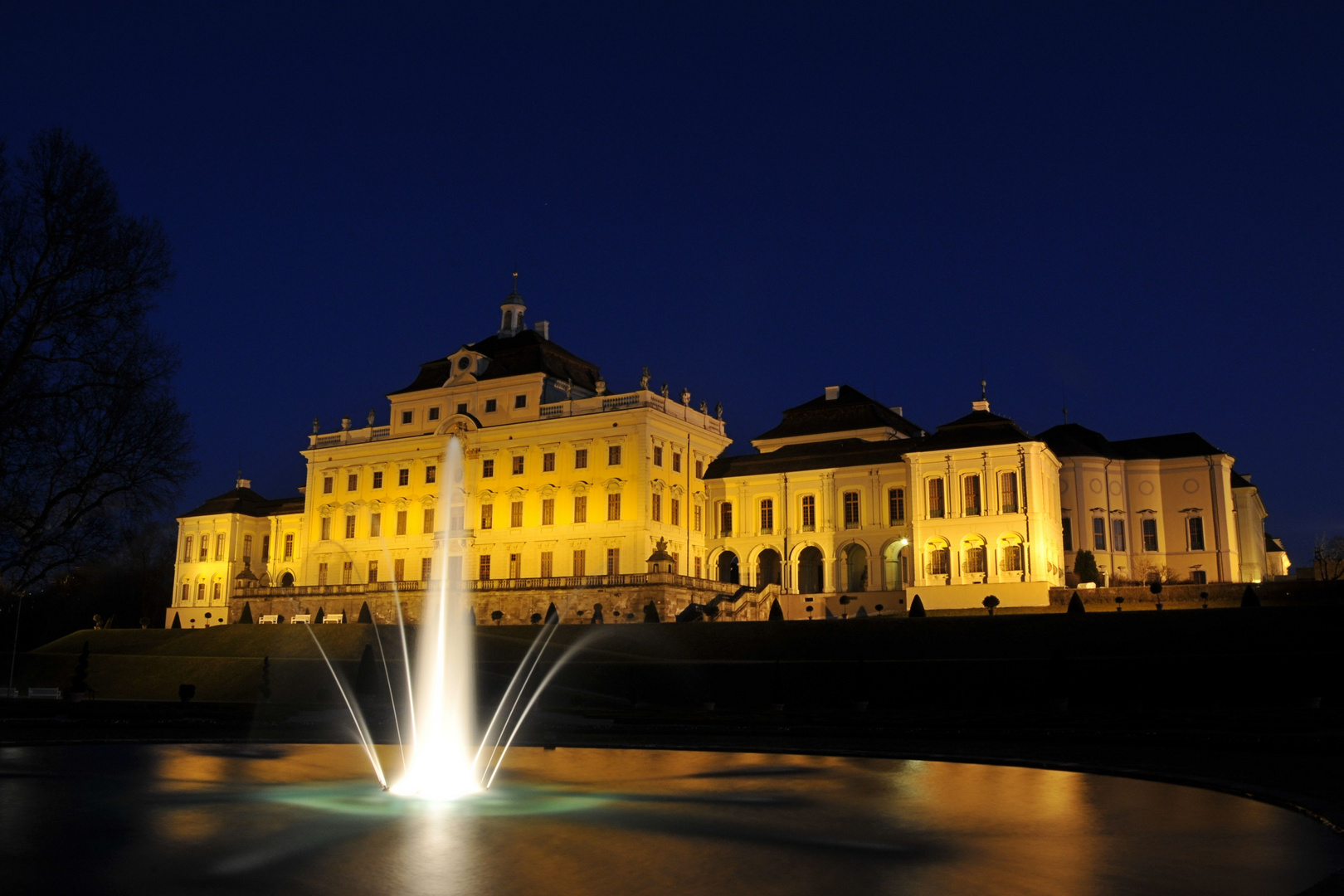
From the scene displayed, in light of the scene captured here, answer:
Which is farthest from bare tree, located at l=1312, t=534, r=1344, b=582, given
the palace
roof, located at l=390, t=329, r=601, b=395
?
roof, located at l=390, t=329, r=601, b=395

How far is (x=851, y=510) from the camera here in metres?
55.8

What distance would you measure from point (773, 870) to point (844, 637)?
29.9m

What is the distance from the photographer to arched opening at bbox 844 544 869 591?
55803 mm

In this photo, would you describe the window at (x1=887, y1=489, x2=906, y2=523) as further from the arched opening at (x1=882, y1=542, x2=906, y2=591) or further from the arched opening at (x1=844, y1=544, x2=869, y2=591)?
the arched opening at (x1=844, y1=544, x2=869, y2=591)


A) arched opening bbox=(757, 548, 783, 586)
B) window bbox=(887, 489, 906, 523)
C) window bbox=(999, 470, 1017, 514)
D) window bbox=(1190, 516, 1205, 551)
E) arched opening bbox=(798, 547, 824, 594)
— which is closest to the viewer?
window bbox=(999, 470, 1017, 514)

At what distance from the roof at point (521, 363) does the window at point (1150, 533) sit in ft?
92.8

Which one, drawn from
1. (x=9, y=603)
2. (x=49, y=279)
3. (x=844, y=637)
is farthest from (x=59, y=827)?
(x=9, y=603)

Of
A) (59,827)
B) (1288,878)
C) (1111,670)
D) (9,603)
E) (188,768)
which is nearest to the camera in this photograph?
(1288,878)

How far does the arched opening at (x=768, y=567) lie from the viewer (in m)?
58.3

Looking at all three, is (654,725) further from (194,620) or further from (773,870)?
(194,620)

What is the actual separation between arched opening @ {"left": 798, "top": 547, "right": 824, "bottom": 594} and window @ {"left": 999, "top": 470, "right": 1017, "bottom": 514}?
10.1 m

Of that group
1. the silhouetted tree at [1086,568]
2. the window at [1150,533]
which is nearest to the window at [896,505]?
the silhouetted tree at [1086,568]

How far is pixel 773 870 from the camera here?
8180mm

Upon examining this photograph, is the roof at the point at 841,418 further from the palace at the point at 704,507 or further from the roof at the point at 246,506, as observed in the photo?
the roof at the point at 246,506
